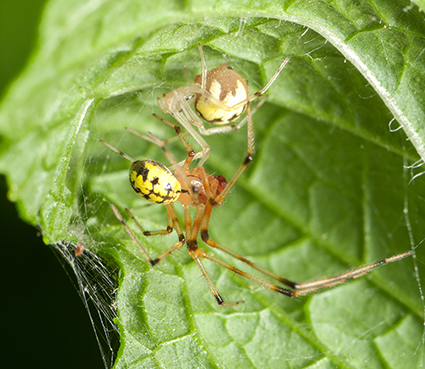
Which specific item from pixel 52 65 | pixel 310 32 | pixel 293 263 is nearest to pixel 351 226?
pixel 293 263

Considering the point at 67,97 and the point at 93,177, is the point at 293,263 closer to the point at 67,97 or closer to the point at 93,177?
the point at 93,177

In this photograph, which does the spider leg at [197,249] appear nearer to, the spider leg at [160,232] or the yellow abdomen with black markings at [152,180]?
the spider leg at [160,232]

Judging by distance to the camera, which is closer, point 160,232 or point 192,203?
point 160,232

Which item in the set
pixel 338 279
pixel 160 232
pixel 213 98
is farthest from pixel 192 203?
pixel 338 279

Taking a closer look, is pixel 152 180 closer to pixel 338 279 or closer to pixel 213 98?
pixel 213 98

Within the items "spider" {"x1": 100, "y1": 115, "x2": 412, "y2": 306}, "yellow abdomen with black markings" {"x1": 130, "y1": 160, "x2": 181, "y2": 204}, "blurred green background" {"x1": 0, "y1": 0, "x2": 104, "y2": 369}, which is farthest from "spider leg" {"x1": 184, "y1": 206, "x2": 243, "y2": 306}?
"blurred green background" {"x1": 0, "y1": 0, "x2": 104, "y2": 369}

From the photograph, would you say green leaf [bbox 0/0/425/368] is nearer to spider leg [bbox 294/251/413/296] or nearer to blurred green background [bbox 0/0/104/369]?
spider leg [bbox 294/251/413/296]
